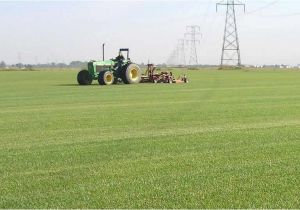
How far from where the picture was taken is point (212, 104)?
18.6m

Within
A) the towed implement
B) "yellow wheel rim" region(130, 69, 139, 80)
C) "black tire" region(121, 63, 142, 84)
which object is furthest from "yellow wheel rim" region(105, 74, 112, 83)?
the towed implement

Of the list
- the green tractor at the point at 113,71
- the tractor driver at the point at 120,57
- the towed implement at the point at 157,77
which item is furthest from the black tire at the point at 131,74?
the towed implement at the point at 157,77

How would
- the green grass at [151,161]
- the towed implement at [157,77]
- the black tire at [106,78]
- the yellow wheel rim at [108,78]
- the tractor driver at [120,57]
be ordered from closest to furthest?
the green grass at [151,161] < the black tire at [106,78] < the yellow wheel rim at [108,78] < the tractor driver at [120,57] < the towed implement at [157,77]

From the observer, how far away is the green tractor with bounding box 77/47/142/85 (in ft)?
113

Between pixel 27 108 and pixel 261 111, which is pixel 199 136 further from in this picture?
pixel 27 108

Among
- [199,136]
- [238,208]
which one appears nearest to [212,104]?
[199,136]

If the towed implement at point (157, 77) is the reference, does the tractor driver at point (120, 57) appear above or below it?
above

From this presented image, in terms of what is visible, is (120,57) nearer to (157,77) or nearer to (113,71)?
(113,71)

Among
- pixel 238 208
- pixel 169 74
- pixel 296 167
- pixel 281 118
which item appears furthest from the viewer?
pixel 169 74

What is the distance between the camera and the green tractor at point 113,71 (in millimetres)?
34406

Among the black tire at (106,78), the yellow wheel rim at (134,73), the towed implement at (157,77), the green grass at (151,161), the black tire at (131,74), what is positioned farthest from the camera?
the towed implement at (157,77)

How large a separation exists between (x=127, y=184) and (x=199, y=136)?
419 centimetres

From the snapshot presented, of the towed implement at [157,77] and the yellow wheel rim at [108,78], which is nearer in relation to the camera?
the yellow wheel rim at [108,78]

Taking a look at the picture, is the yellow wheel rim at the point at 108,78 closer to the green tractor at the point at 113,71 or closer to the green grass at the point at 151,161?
the green tractor at the point at 113,71
